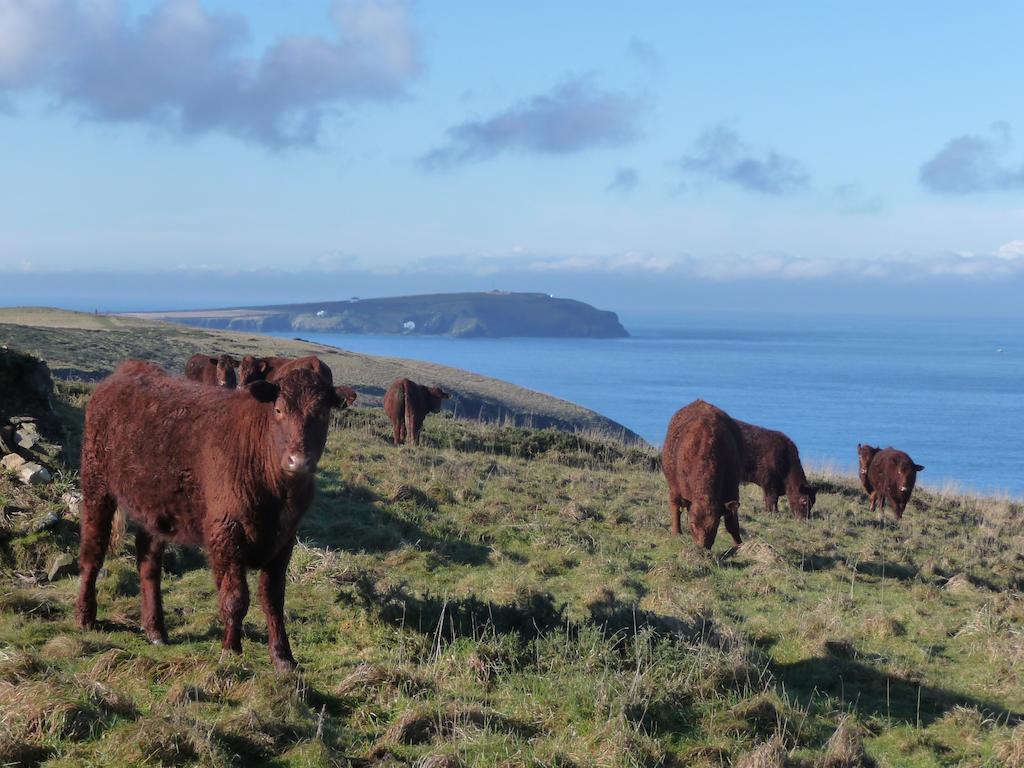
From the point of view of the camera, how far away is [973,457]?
214ft

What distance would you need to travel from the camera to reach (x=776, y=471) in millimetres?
20625

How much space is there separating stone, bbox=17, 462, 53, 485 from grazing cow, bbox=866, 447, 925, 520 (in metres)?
16.6

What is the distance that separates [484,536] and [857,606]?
4844 mm

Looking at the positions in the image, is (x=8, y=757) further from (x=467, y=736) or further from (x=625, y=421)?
(x=625, y=421)

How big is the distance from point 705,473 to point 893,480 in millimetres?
8796

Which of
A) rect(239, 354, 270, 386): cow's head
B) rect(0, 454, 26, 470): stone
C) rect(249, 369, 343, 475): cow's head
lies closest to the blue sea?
rect(239, 354, 270, 386): cow's head

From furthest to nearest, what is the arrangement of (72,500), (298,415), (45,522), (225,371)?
(225,371), (72,500), (45,522), (298,415)

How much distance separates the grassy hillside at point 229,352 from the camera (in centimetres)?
3944

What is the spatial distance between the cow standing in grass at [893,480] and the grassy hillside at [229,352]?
15.4 meters

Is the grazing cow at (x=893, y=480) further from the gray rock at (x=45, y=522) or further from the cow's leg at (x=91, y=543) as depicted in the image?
the cow's leg at (x=91, y=543)

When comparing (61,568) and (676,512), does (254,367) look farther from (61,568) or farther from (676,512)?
(676,512)

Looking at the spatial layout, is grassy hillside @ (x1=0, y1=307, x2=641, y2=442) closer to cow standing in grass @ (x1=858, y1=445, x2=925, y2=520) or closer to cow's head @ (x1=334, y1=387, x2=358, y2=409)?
cow standing in grass @ (x1=858, y1=445, x2=925, y2=520)

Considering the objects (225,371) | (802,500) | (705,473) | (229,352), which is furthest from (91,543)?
(229,352)

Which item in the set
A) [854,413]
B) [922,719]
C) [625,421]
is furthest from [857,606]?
[854,413]
